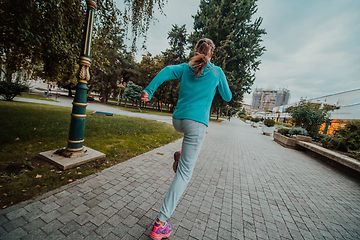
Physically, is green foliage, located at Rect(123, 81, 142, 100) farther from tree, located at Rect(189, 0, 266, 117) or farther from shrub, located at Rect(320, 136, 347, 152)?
shrub, located at Rect(320, 136, 347, 152)

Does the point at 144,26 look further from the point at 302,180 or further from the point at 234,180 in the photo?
the point at 302,180

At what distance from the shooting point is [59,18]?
12.6 ft

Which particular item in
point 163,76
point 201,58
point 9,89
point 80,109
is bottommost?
point 9,89

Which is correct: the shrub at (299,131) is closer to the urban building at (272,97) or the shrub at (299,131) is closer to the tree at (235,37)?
the tree at (235,37)

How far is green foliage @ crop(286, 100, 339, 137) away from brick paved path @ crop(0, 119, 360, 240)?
24.3 ft

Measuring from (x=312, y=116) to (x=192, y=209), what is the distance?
37.4ft

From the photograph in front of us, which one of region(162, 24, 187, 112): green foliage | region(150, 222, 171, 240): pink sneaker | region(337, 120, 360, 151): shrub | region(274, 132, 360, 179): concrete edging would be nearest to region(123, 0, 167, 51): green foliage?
region(150, 222, 171, 240): pink sneaker

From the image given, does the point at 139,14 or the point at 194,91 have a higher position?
the point at 139,14

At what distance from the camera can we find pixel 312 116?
993 centimetres

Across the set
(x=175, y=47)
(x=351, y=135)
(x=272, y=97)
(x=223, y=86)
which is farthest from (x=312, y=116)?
(x=272, y=97)

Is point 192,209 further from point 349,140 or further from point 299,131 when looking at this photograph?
point 299,131

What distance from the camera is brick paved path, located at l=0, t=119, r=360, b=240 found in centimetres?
177

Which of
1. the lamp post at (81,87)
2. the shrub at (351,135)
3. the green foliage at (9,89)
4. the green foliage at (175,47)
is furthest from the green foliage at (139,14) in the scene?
the green foliage at (175,47)

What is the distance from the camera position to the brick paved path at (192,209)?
1771 mm
